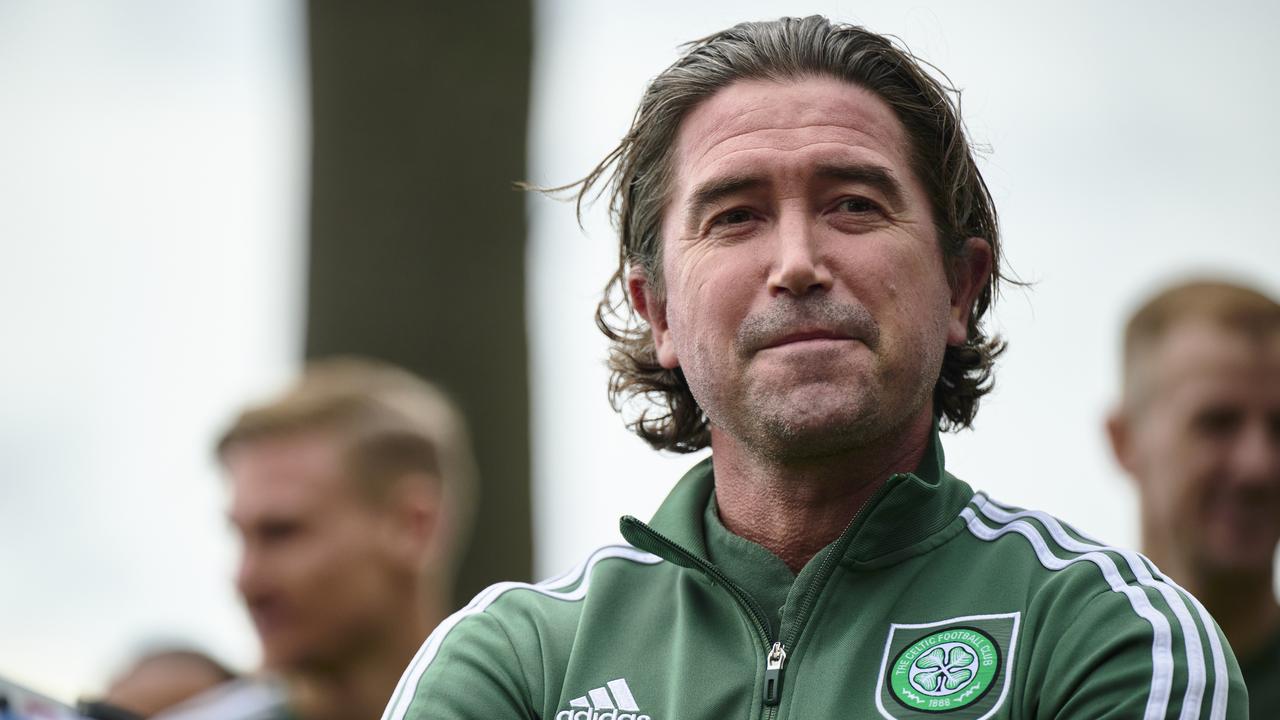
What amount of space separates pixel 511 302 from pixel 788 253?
462cm

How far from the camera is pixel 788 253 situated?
3.14 metres

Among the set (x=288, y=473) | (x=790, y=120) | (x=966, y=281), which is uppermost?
(x=790, y=120)

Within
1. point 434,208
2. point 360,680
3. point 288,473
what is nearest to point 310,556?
point 288,473

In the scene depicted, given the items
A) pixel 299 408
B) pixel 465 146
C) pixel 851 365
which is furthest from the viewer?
pixel 465 146

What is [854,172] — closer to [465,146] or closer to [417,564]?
[417,564]

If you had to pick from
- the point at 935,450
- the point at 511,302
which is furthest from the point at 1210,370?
the point at 511,302

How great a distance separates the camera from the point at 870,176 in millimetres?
3316

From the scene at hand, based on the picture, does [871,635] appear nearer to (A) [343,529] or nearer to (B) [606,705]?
(B) [606,705]

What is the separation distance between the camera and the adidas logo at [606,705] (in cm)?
302

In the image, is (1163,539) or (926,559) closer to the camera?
(926,559)

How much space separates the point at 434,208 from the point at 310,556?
1.82 m

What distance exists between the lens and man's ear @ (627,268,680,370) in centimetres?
369

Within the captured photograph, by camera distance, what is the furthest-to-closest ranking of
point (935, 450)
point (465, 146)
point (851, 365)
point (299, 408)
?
point (465, 146) → point (299, 408) → point (935, 450) → point (851, 365)

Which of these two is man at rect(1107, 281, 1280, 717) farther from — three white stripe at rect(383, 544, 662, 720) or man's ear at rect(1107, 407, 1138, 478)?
three white stripe at rect(383, 544, 662, 720)
